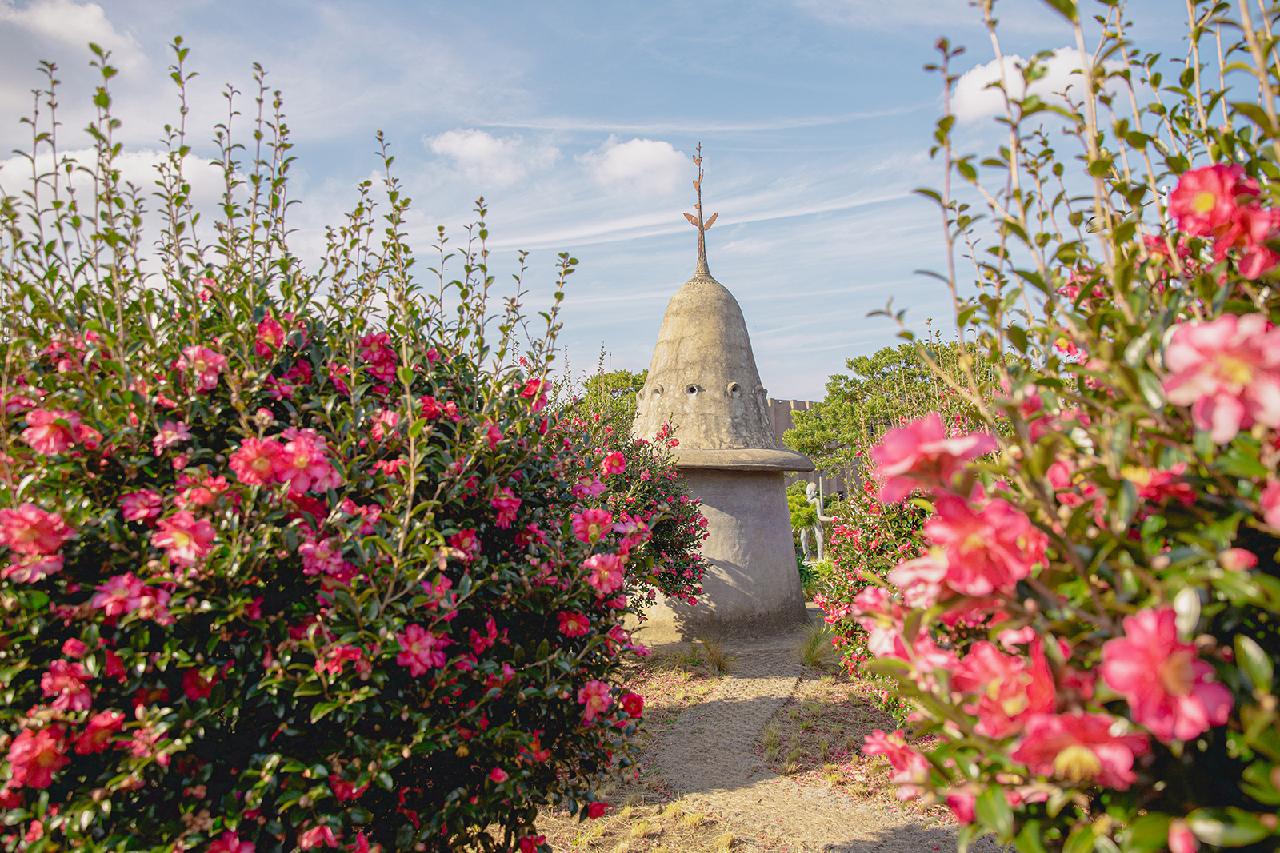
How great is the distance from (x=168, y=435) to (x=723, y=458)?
789 centimetres

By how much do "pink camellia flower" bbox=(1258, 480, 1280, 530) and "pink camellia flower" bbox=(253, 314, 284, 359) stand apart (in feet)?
8.56

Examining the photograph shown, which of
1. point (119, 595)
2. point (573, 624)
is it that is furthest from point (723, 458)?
point (119, 595)

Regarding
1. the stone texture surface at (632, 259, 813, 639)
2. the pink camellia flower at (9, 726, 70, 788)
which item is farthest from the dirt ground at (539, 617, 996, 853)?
the pink camellia flower at (9, 726, 70, 788)

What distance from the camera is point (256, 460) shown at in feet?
7.22

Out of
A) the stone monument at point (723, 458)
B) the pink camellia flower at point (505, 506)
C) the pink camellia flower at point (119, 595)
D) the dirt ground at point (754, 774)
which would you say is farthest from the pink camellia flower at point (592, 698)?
the stone monument at point (723, 458)

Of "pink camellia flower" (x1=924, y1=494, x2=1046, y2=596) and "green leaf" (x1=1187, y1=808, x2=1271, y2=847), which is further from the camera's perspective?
"pink camellia flower" (x1=924, y1=494, x2=1046, y2=596)

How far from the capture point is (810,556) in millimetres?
20141

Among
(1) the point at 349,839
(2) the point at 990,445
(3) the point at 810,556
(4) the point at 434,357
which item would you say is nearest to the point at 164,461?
(4) the point at 434,357

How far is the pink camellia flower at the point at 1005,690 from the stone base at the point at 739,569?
8.46m

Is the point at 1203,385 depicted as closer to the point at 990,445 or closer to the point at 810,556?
the point at 990,445

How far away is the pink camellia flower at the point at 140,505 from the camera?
217 cm

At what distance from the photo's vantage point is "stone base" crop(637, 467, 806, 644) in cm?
966

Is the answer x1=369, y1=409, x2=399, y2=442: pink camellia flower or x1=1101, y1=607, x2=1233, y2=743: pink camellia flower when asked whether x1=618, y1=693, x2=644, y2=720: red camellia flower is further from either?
x1=1101, y1=607, x2=1233, y2=743: pink camellia flower

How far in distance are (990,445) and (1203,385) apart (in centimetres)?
29
